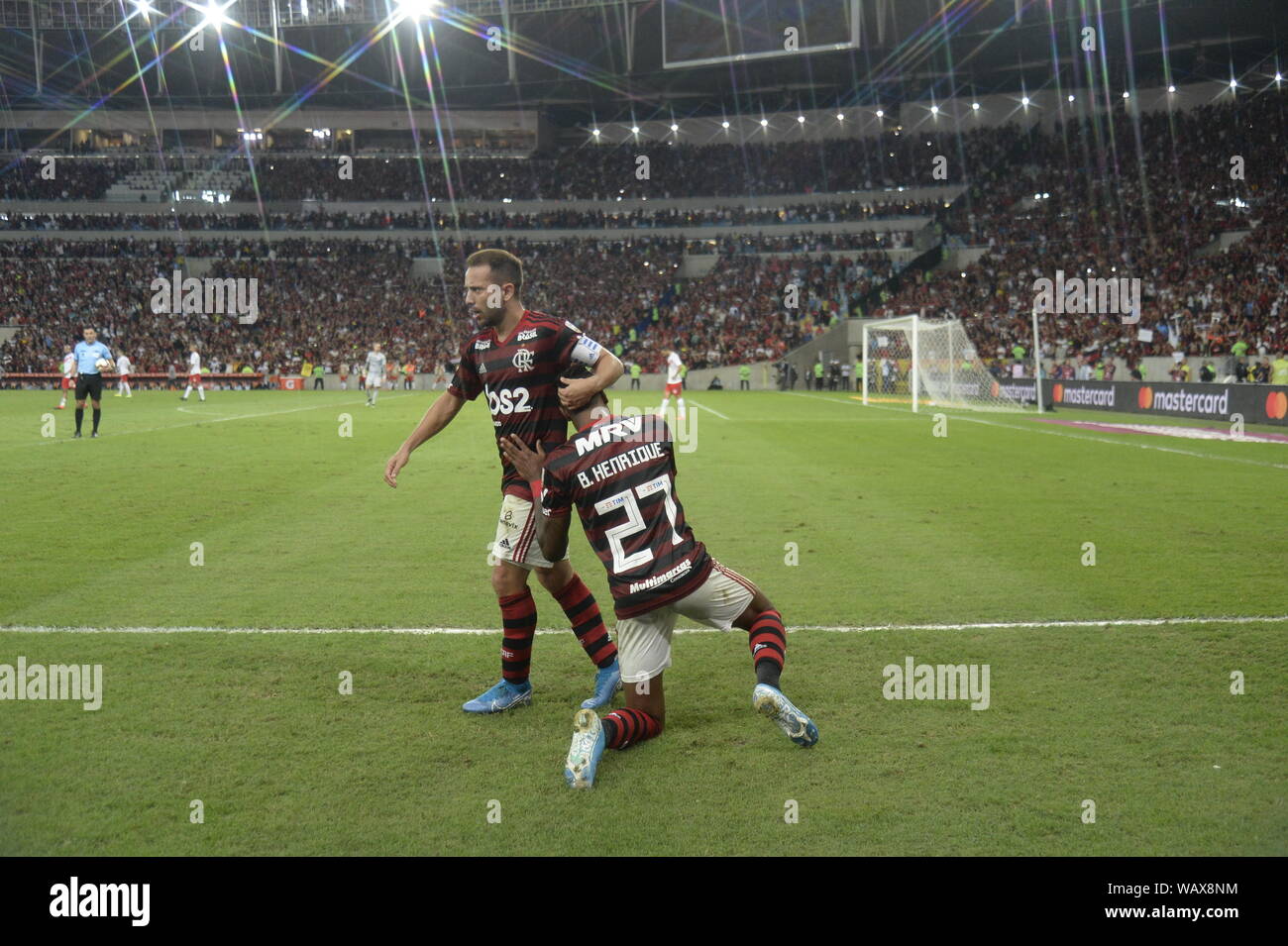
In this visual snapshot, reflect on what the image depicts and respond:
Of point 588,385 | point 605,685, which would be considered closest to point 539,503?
point 588,385

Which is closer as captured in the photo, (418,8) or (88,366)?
(88,366)

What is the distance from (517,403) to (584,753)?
5.96ft

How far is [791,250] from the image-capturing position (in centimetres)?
6250

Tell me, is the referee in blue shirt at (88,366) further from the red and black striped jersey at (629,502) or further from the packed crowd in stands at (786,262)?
the packed crowd in stands at (786,262)

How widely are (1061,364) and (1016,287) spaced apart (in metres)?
10.5

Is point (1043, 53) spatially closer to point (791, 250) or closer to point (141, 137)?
point (791, 250)

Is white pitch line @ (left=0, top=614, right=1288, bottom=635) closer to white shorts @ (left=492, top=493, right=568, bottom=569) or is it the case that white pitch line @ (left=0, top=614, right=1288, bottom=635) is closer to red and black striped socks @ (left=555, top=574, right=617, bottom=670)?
red and black striped socks @ (left=555, top=574, right=617, bottom=670)

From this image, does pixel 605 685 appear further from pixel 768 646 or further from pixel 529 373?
pixel 529 373

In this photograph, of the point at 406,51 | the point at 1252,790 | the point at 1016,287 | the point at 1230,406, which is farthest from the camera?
the point at 406,51

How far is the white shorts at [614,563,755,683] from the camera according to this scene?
4590 mm

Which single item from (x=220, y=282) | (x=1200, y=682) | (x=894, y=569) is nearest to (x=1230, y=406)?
(x=894, y=569)

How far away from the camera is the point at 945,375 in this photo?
122ft

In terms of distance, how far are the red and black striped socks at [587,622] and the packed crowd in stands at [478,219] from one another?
60550 millimetres

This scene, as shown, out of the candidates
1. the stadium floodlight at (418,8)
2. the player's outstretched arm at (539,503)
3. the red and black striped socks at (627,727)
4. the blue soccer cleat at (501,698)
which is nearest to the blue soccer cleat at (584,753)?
the red and black striped socks at (627,727)
